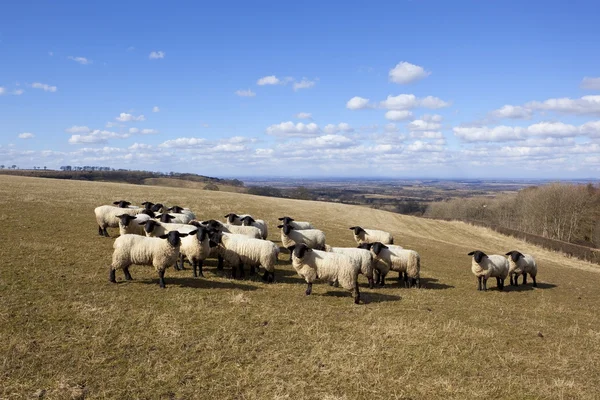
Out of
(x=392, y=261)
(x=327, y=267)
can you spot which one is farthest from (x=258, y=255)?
(x=392, y=261)

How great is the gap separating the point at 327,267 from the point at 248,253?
3.36m

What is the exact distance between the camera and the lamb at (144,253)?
11922 mm

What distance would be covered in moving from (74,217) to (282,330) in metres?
20.9

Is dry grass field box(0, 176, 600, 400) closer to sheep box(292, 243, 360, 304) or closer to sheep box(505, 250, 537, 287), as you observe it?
sheep box(292, 243, 360, 304)

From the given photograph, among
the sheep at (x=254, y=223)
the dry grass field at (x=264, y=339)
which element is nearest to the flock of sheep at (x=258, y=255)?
the dry grass field at (x=264, y=339)

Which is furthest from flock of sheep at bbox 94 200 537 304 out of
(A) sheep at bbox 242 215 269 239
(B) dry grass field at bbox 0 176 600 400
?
(A) sheep at bbox 242 215 269 239

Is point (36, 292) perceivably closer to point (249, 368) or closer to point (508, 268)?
point (249, 368)

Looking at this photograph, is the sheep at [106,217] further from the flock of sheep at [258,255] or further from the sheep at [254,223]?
the sheep at [254,223]

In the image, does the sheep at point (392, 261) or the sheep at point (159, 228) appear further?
the sheep at point (392, 261)

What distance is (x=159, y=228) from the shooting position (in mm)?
15633

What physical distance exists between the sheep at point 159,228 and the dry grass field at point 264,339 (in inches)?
68.6

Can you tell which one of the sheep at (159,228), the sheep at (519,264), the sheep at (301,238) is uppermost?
the sheep at (159,228)

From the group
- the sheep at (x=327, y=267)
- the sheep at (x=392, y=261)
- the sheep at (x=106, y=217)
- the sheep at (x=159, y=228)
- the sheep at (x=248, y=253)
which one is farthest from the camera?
the sheep at (x=106, y=217)

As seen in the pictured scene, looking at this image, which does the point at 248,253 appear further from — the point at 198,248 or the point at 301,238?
the point at 301,238
